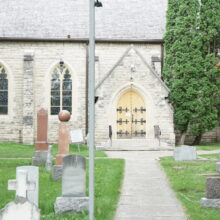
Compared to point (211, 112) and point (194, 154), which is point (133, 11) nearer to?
point (211, 112)

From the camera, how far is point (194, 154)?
631 inches

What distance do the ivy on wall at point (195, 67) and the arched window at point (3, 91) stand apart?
9451 mm

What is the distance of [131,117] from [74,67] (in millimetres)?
4484

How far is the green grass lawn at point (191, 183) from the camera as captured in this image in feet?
25.6

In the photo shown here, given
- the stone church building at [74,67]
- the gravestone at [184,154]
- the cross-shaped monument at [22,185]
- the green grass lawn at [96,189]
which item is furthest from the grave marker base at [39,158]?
the cross-shaped monument at [22,185]

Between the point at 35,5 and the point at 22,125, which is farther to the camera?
the point at 35,5

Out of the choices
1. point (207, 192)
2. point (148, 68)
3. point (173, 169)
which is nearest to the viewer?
point (207, 192)

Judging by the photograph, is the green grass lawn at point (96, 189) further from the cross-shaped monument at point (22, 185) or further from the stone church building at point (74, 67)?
the stone church building at point (74, 67)

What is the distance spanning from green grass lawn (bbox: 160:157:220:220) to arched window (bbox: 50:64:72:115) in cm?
1063

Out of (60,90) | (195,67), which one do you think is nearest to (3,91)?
(60,90)

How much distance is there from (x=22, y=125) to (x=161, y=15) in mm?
10634

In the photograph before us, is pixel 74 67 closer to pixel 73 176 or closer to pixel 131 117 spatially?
pixel 131 117

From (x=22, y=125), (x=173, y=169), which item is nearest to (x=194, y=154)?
(x=173, y=169)

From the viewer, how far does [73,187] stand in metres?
7.85
